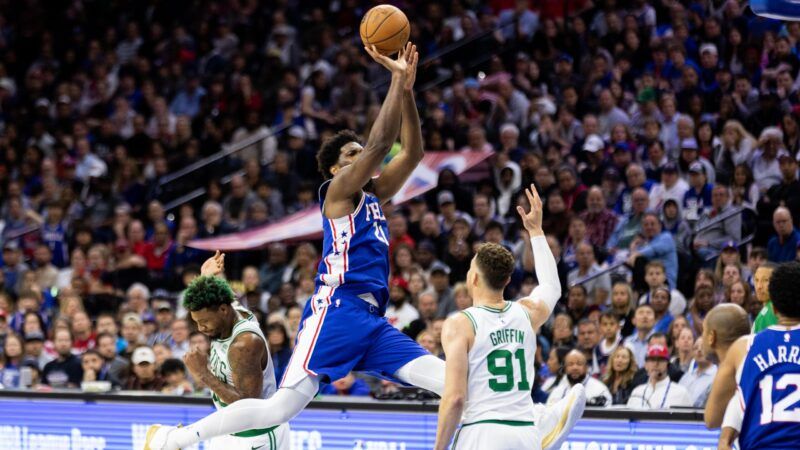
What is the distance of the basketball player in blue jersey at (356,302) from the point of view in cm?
709

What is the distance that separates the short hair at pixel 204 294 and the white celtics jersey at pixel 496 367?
64.2 inches

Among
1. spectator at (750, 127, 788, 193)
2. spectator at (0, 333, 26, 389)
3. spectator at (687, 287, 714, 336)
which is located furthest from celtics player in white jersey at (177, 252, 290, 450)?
spectator at (750, 127, 788, 193)

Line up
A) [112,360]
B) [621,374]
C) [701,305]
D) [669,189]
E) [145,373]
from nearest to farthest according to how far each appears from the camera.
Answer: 1. [621,374]
2. [701,305]
3. [145,373]
4. [112,360]
5. [669,189]

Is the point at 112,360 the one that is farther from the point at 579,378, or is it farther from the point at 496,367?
the point at 496,367

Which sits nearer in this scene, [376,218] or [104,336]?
[376,218]

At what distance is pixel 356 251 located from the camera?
7.39 m

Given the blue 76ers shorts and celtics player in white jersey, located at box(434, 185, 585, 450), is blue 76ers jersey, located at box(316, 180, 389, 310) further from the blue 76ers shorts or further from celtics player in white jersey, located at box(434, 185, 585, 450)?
celtics player in white jersey, located at box(434, 185, 585, 450)

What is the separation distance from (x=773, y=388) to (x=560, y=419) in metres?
1.64

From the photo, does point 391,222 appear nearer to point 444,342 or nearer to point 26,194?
point 26,194

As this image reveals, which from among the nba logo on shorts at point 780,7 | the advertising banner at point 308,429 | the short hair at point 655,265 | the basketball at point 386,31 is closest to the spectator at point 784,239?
the short hair at point 655,265

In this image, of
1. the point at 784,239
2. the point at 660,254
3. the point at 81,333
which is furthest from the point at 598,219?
the point at 81,333

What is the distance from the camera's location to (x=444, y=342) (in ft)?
21.0

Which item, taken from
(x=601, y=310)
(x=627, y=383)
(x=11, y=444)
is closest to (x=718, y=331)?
(x=627, y=383)

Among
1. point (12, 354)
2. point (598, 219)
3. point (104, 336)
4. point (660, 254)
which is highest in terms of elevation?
point (598, 219)
